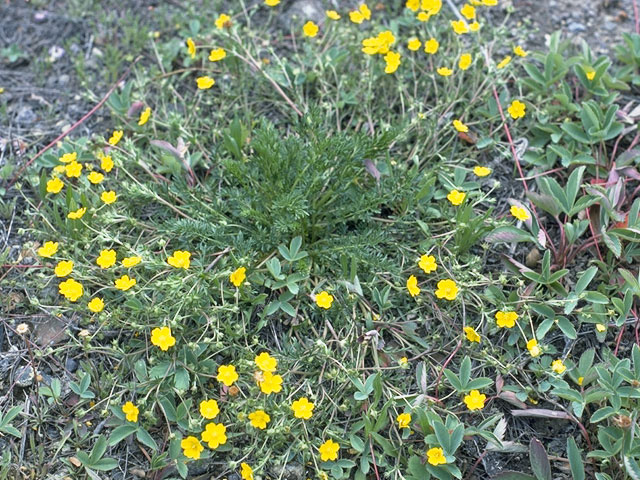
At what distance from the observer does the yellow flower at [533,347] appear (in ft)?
8.77

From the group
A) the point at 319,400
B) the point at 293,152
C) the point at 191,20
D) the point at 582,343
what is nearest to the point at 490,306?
the point at 582,343

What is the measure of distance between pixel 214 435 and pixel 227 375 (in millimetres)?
216

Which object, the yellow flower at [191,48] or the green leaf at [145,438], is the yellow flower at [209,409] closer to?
the green leaf at [145,438]

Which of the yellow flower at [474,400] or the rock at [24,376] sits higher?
the yellow flower at [474,400]

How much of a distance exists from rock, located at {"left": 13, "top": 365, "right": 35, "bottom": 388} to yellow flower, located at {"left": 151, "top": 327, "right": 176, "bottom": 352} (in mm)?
587

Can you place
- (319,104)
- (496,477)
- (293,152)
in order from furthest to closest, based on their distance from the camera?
1. (319,104)
2. (293,152)
3. (496,477)

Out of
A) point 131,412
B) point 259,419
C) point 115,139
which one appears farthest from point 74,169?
point 259,419

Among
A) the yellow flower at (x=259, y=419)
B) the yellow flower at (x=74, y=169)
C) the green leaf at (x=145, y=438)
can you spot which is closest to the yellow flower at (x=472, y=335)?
the yellow flower at (x=259, y=419)

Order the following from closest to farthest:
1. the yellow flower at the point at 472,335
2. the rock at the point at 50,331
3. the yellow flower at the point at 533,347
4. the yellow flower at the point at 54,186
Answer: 1. the yellow flower at the point at 533,347
2. the yellow flower at the point at 472,335
3. the rock at the point at 50,331
4. the yellow flower at the point at 54,186

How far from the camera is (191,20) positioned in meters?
4.04

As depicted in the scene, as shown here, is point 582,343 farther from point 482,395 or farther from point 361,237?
point 361,237

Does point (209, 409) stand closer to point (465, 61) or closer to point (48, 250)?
point (48, 250)

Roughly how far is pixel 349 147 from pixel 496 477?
142 centimetres

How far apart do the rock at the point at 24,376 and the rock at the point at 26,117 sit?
145 cm
